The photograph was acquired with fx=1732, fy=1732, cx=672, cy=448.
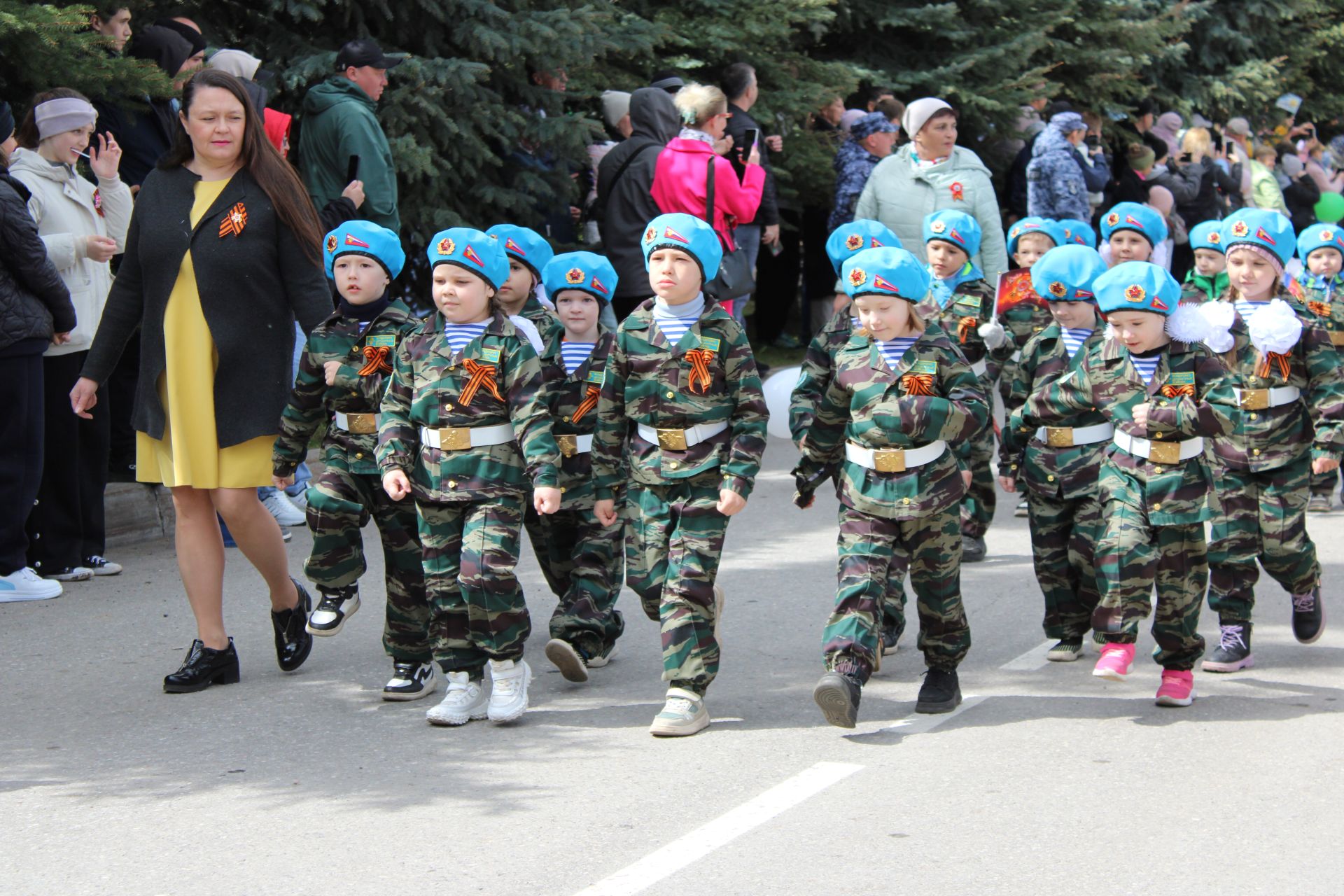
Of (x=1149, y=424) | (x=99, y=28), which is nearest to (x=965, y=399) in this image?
(x=1149, y=424)

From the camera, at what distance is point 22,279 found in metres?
7.58

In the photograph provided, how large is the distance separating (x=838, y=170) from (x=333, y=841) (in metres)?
9.26

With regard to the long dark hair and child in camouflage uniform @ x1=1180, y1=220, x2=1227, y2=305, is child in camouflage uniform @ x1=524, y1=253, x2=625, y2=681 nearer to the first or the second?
the long dark hair

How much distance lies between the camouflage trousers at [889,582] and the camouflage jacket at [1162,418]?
2.30 feet

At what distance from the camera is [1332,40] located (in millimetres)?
23797

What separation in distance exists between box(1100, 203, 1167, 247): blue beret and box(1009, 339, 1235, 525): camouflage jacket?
2.37 metres

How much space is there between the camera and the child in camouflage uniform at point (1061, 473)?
6.52m

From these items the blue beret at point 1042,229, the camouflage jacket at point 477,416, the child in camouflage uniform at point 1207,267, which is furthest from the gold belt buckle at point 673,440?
the blue beret at point 1042,229

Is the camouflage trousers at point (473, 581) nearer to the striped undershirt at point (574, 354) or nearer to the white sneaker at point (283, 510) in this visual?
the striped undershirt at point (574, 354)

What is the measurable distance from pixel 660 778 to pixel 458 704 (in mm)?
920

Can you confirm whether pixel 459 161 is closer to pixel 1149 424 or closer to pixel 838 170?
pixel 838 170

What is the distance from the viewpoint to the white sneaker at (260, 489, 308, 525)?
9195mm

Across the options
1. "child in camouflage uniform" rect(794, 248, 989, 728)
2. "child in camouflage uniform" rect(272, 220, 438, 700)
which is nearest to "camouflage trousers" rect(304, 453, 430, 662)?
"child in camouflage uniform" rect(272, 220, 438, 700)

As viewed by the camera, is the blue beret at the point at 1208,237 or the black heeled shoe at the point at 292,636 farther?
the blue beret at the point at 1208,237
